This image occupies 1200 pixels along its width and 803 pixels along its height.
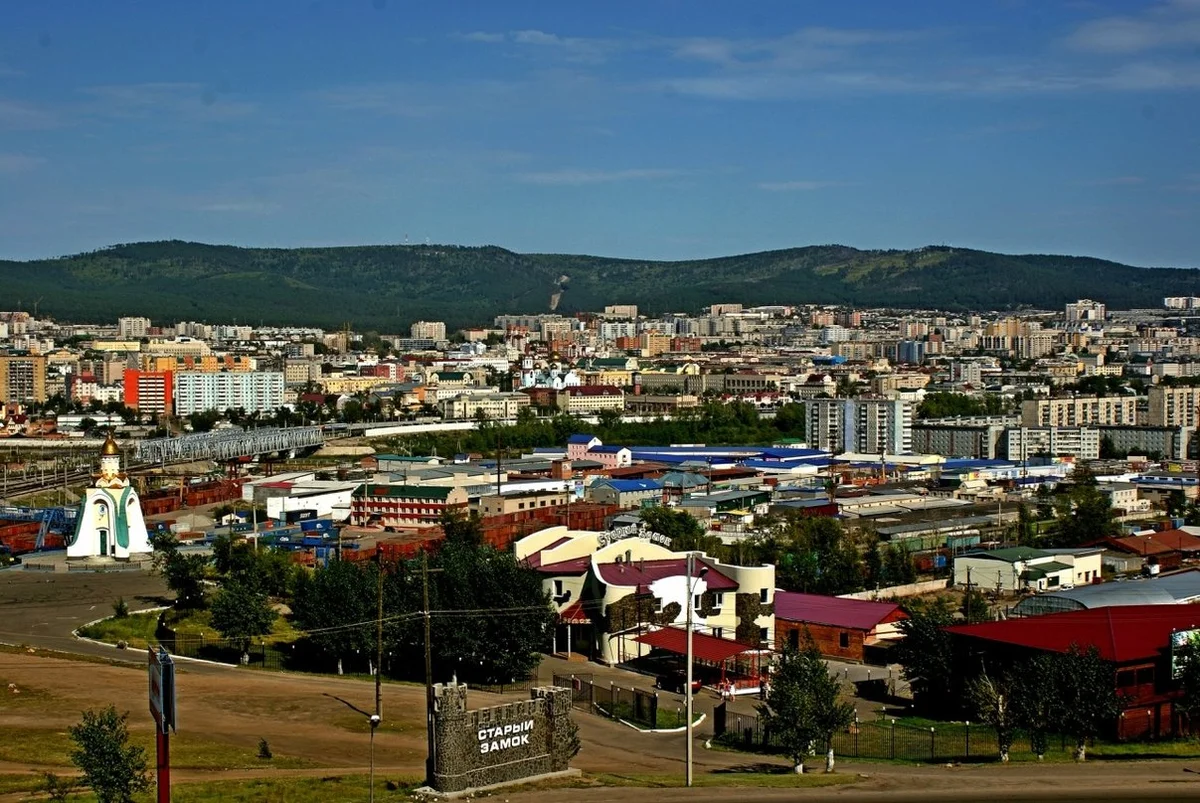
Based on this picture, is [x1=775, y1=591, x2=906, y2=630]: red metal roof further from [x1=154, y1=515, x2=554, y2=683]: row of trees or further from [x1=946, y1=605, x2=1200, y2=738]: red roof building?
[x1=154, y1=515, x2=554, y2=683]: row of trees

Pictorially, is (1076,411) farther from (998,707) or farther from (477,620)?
(998,707)

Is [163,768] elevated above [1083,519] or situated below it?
above

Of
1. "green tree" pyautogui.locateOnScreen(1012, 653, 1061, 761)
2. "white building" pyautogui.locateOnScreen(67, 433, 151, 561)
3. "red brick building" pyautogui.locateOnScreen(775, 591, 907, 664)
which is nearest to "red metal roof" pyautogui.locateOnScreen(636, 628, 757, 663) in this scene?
"red brick building" pyautogui.locateOnScreen(775, 591, 907, 664)

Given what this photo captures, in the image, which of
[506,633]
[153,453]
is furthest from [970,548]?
[153,453]

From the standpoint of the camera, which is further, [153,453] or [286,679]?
[153,453]

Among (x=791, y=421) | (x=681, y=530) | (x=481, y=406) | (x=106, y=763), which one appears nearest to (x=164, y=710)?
(x=106, y=763)

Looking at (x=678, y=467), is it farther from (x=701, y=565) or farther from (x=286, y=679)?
(x=286, y=679)
